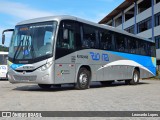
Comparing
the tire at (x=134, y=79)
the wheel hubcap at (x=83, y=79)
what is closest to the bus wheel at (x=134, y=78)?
the tire at (x=134, y=79)

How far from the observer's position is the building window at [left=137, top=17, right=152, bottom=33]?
157ft

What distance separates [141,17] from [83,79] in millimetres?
36180

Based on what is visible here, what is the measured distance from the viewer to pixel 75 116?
7590 mm

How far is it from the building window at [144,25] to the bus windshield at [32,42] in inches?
1369

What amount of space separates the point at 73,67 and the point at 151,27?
110 ft

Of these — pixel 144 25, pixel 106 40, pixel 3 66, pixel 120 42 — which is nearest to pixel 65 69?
pixel 106 40

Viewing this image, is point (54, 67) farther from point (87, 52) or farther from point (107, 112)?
point (107, 112)

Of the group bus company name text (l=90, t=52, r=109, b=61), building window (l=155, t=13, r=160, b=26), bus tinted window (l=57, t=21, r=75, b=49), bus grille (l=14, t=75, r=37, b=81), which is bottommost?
bus grille (l=14, t=75, r=37, b=81)

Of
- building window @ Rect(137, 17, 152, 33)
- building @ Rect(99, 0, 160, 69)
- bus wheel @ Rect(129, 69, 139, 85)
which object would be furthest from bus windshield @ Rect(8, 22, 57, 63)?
building window @ Rect(137, 17, 152, 33)

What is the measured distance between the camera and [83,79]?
15.7 meters

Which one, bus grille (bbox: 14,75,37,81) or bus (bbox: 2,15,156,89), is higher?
bus (bbox: 2,15,156,89)

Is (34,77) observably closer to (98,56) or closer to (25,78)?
(25,78)

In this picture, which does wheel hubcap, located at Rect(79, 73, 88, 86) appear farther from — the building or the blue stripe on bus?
the building

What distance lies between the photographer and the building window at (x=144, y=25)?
47.8 meters
